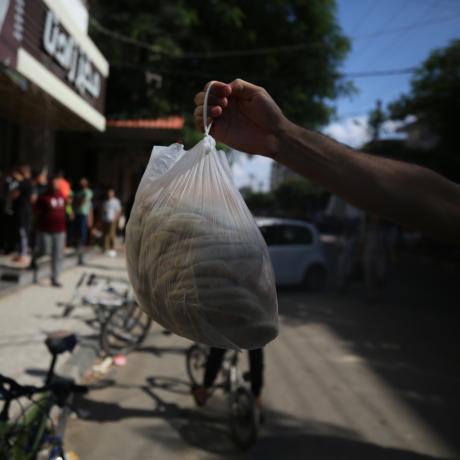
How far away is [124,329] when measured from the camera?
227 inches

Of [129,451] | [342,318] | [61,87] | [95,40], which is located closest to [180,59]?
[95,40]

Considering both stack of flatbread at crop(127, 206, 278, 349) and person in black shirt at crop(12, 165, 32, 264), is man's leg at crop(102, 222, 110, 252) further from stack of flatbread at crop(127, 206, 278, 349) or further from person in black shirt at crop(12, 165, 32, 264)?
stack of flatbread at crop(127, 206, 278, 349)

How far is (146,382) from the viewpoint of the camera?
15.5ft

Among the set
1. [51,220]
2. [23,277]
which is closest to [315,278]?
[51,220]

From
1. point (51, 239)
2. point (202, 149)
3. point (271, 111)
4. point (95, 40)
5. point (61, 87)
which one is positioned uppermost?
point (95, 40)

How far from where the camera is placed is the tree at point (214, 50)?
12.1 m

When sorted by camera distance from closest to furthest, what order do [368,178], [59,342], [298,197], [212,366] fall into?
[368,178] → [59,342] → [212,366] → [298,197]

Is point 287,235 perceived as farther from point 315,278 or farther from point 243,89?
point 243,89

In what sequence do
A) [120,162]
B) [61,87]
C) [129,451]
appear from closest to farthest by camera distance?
1. [129,451]
2. [61,87]
3. [120,162]

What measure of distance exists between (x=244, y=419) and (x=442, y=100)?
14903 millimetres

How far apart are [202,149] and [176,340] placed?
5.05 metres

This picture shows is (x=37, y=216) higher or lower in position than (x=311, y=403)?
higher

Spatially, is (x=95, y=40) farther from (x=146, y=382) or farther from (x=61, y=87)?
(x=146, y=382)

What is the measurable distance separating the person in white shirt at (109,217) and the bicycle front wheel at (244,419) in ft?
29.8
